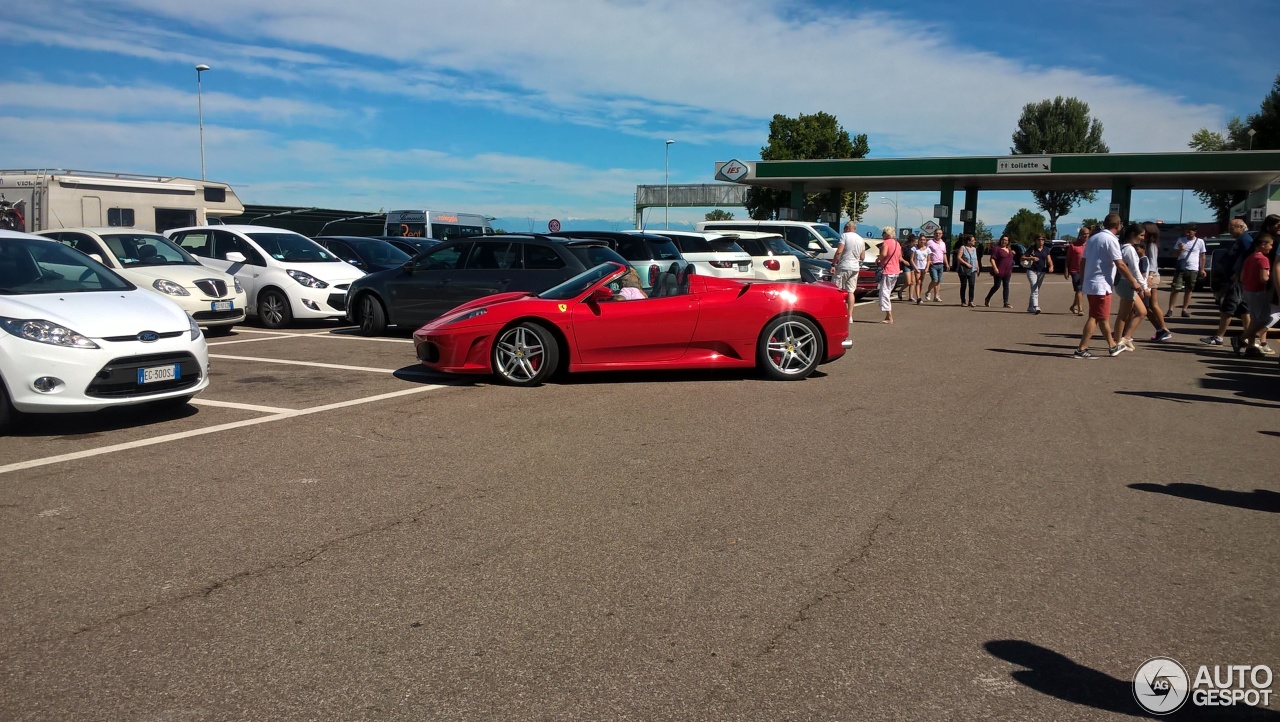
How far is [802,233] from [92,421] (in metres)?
17.1

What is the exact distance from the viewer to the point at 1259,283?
37.0 ft

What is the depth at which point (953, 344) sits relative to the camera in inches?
531

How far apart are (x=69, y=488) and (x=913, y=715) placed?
16.5 feet

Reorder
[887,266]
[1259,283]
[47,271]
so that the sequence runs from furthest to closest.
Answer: [887,266] < [1259,283] < [47,271]

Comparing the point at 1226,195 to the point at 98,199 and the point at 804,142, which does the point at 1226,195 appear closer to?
the point at 804,142

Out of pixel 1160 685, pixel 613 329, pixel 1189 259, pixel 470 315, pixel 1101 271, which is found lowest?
pixel 1160 685

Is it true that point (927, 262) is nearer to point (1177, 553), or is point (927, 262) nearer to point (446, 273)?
point (446, 273)

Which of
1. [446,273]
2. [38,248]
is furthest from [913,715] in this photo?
[446,273]

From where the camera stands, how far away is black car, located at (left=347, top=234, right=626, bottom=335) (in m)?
12.7

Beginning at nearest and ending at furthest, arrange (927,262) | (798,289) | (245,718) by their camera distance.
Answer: (245,718)
(798,289)
(927,262)

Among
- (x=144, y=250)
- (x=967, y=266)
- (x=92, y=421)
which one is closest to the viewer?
(x=92, y=421)

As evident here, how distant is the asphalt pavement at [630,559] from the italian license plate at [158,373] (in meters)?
0.40

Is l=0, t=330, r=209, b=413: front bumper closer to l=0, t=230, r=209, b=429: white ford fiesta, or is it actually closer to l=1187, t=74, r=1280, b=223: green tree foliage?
l=0, t=230, r=209, b=429: white ford fiesta

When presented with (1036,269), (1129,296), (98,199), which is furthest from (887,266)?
(98,199)
